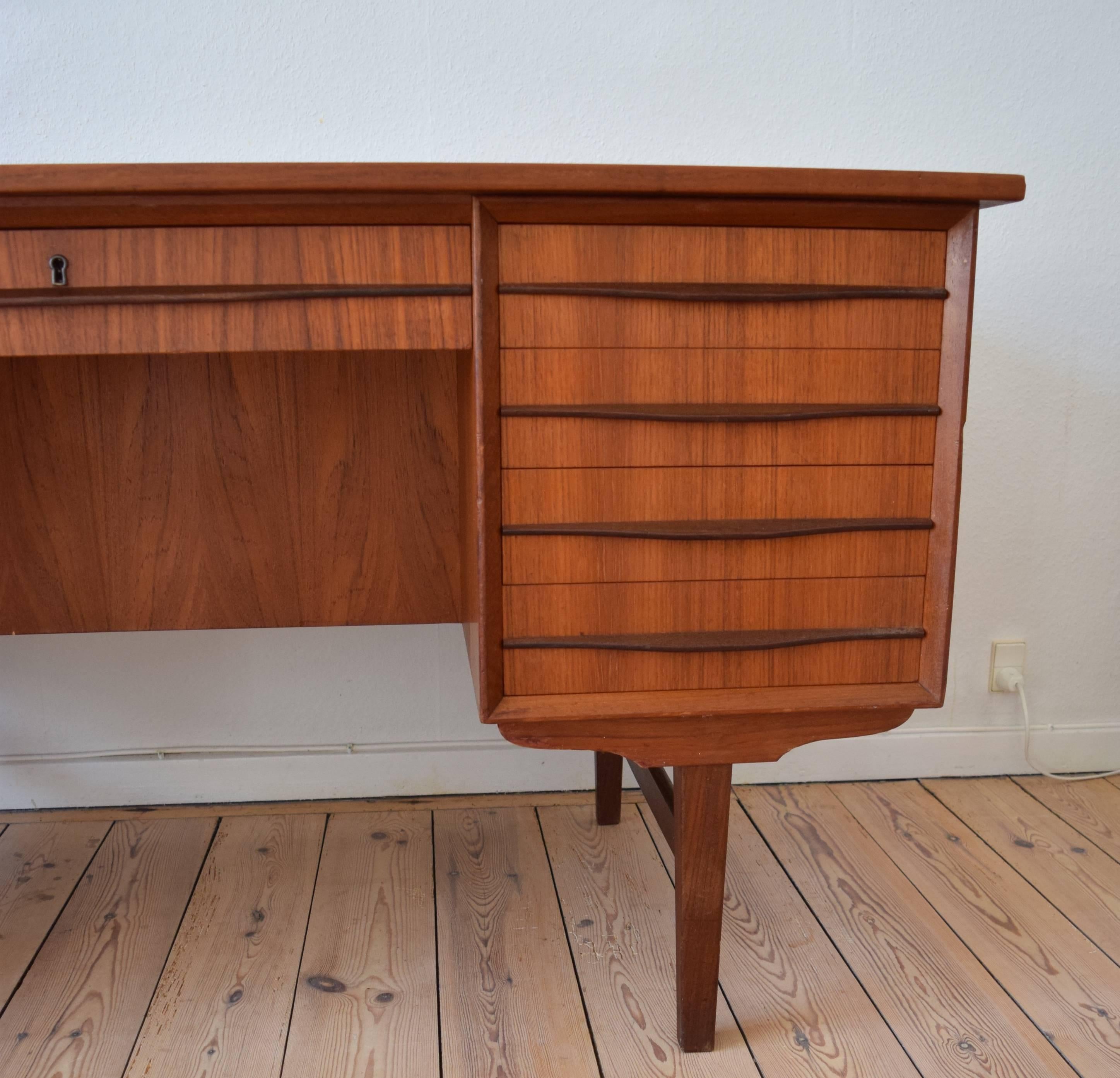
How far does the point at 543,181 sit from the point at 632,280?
125 mm

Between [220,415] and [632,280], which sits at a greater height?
[632,280]

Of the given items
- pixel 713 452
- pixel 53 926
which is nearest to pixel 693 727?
pixel 713 452

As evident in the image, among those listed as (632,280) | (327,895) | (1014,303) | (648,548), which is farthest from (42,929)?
(1014,303)

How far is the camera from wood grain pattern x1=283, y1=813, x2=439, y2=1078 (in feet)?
A: 3.27

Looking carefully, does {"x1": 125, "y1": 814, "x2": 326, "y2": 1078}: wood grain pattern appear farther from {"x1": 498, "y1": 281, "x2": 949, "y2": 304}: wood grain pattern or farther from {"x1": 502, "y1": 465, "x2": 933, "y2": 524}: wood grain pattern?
{"x1": 498, "y1": 281, "x2": 949, "y2": 304}: wood grain pattern

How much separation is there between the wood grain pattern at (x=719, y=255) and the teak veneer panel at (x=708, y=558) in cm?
25

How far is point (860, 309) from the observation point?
91 centimetres

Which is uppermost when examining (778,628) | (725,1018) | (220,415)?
(220,415)

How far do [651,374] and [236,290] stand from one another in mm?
402

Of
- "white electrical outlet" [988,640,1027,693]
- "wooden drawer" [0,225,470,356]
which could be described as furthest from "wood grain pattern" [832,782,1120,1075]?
"wooden drawer" [0,225,470,356]

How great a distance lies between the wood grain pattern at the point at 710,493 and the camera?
914 mm

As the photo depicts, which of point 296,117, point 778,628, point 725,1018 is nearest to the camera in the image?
point 778,628

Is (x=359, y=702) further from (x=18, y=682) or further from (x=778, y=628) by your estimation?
(x=778, y=628)

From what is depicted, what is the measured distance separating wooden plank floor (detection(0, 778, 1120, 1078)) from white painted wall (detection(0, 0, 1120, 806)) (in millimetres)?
99
